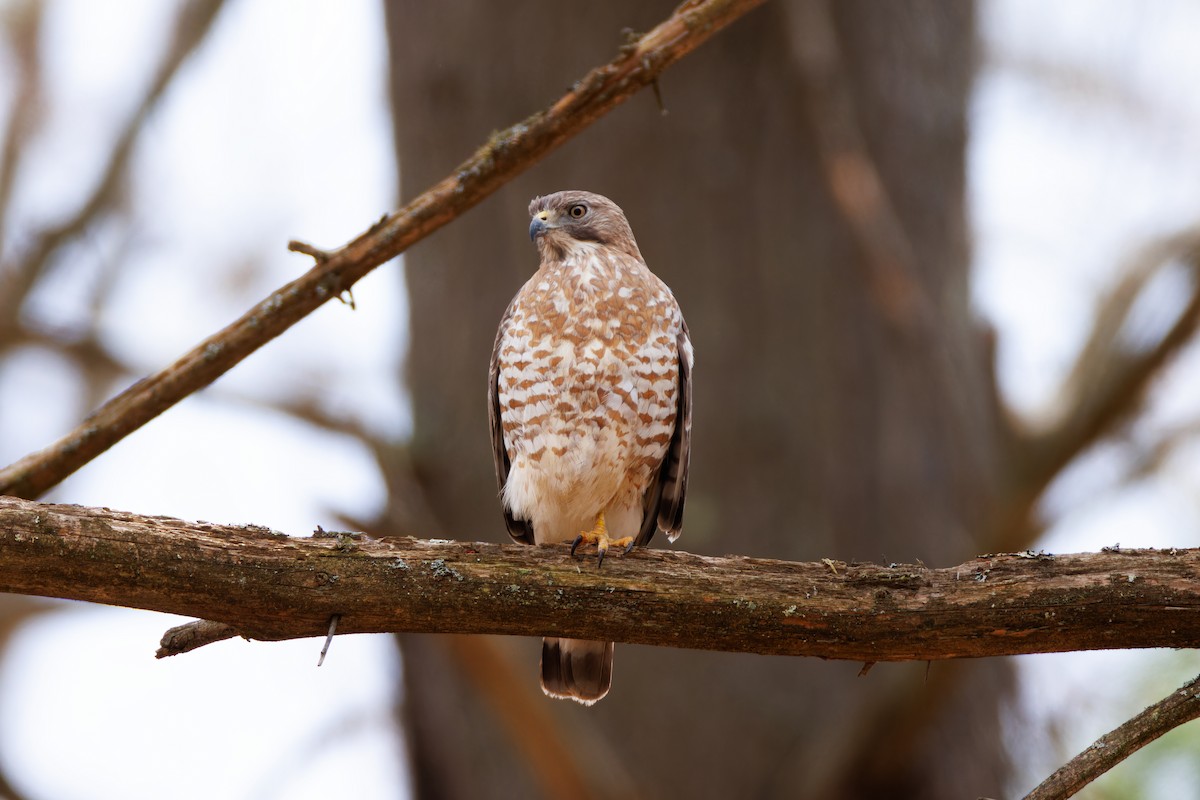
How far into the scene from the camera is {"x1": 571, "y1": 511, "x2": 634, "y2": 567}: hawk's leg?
3913mm

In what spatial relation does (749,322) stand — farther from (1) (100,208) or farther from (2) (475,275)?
(1) (100,208)

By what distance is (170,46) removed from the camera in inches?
306

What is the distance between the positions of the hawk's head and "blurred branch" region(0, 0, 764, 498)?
1509 mm

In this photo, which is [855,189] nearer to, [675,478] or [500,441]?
[675,478]

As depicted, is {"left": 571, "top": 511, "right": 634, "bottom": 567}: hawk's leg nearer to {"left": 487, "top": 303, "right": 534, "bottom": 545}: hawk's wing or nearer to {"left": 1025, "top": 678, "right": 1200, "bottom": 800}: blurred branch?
{"left": 487, "top": 303, "right": 534, "bottom": 545}: hawk's wing

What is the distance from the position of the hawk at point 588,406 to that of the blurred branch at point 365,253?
104 cm

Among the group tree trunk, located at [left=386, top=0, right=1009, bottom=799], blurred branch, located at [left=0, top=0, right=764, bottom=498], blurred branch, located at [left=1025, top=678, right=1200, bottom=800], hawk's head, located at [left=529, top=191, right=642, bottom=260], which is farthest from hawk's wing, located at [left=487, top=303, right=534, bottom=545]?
blurred branch, located at [left=1025, top=678, right=1200, bottom=800]

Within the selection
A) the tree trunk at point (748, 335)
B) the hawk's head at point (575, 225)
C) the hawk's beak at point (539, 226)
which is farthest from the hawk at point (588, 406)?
the tree trunk at point (748, 335)

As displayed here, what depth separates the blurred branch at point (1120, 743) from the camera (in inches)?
116

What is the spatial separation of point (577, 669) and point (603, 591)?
1719mm

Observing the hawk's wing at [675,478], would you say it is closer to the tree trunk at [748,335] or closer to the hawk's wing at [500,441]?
the hawk's wing at [500,441]

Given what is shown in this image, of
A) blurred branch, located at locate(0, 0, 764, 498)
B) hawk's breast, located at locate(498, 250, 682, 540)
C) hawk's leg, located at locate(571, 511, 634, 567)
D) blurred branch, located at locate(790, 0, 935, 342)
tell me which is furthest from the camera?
blurred branch, located at locate(790, 0, 935, 342)

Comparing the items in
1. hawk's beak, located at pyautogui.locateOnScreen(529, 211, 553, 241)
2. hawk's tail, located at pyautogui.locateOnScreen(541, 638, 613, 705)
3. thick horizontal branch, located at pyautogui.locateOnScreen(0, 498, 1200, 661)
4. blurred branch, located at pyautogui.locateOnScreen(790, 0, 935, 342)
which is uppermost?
blurred branch, located at pyautogui.locateOnScreen(790, 0, 935, 342)

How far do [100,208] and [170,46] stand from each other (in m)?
1.16
